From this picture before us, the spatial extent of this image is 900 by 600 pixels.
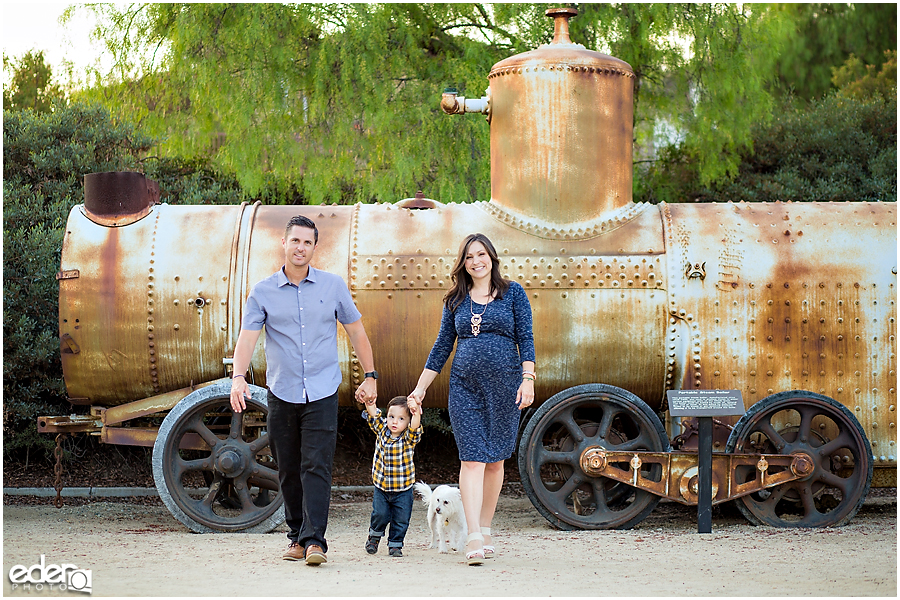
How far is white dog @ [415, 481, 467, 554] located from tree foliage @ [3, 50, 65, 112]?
8.63 m

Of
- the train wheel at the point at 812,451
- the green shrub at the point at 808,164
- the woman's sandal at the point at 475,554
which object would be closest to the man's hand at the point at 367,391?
the woman's sandal at the point at 475,554

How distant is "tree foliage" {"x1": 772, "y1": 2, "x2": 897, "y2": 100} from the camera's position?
18922 millimetres

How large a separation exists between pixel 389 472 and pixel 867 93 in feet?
40.0

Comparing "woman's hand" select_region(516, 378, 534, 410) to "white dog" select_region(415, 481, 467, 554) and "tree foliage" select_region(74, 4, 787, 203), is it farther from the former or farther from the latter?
"tree foliage" select_region(74, 4, 787, 203)

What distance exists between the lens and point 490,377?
200 inches

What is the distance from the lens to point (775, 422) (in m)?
6.17

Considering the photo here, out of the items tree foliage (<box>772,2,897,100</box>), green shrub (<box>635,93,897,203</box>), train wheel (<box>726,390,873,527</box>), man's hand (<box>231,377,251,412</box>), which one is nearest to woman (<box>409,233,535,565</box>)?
man's hand (<box>231,377,251,412</box>)

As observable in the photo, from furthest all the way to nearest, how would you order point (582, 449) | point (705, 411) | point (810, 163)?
1. point (810, 163)
2. point (582, 449)
3. point (705, 411)

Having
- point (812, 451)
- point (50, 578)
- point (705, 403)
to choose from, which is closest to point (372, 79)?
point (705, 403)

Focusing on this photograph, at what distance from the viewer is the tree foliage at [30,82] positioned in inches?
474

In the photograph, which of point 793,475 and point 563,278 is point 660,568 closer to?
point 793,475

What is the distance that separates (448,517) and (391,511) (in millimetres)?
302

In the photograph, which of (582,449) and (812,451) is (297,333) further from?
(812,451)

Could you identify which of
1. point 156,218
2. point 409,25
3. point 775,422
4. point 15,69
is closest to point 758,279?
point 775,422
